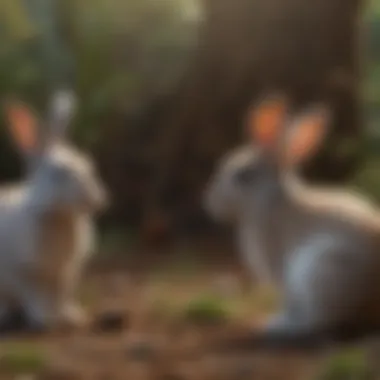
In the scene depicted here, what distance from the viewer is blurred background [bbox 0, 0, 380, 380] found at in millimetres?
1558

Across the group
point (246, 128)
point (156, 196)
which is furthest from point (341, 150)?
point (156, 196)

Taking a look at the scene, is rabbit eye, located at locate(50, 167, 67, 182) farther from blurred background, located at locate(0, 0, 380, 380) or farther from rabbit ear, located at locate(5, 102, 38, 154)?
blurred background, located at locate(0, 0, 380, 380)

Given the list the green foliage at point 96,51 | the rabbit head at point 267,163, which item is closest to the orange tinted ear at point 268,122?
the rabbit head at point 267,163

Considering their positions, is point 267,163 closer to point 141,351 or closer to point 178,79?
point 141,351

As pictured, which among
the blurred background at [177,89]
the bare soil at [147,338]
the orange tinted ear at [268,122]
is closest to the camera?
the bare soil at [147,338]

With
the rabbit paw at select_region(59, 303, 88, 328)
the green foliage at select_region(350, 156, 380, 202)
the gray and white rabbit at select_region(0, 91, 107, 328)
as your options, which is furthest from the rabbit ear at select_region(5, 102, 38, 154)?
the green foliage at select_region(350, 156, 380, 202)

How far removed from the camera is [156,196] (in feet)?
5.58

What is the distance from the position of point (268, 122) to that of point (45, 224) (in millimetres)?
273

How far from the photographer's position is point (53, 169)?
4.30 ft

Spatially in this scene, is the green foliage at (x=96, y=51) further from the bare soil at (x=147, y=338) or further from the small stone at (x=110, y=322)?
the small stone at (x=110, y=322)

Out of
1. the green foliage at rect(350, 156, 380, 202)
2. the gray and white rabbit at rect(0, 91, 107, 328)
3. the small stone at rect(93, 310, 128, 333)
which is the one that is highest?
the green foliage at rect(350, 156, 380, 202)

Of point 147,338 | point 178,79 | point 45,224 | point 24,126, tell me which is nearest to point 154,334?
point 147,338

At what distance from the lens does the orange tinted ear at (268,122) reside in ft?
4.17

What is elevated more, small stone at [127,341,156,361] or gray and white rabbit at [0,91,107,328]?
gray and white rabbit at [0,91,107,328]
